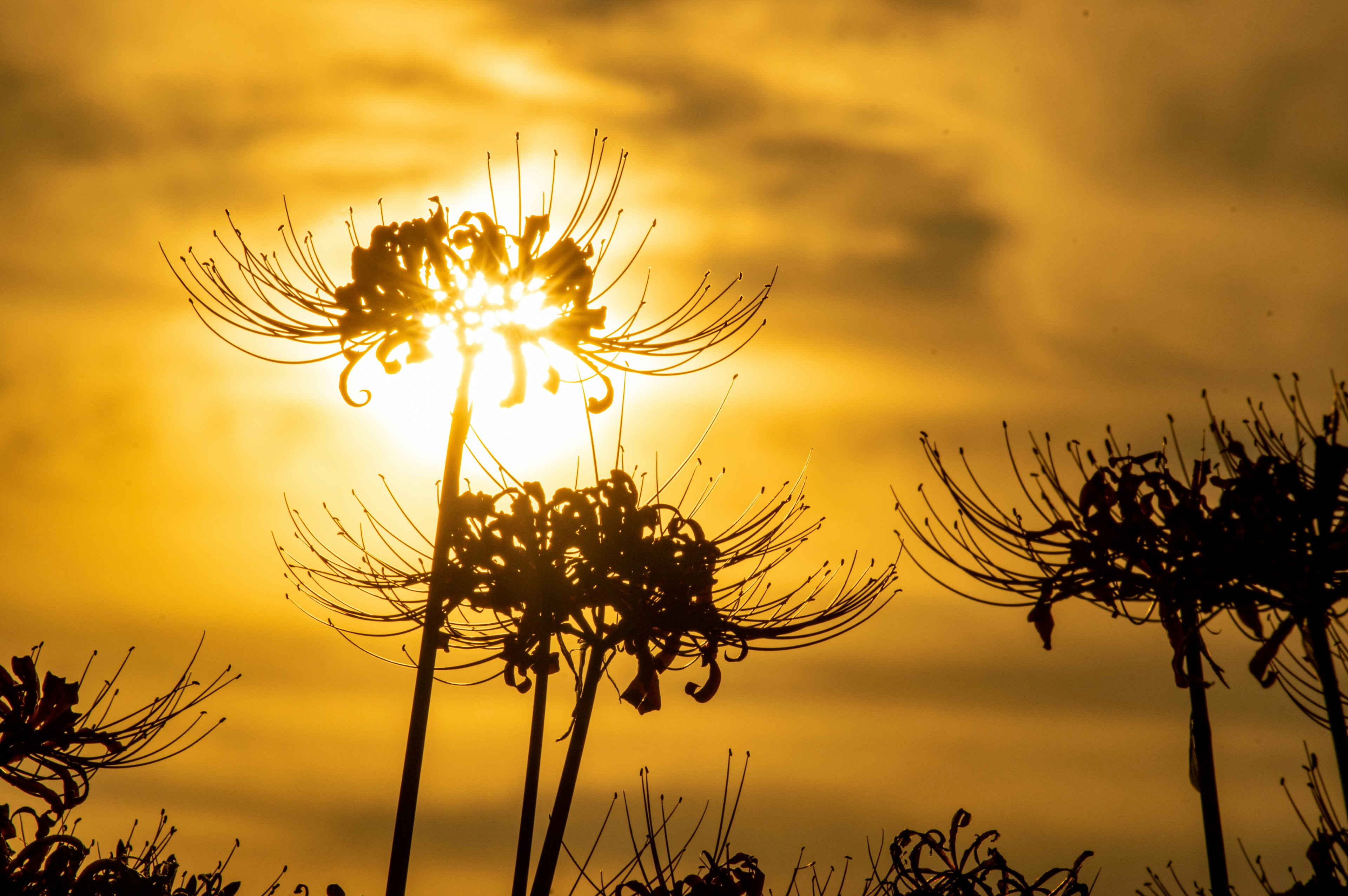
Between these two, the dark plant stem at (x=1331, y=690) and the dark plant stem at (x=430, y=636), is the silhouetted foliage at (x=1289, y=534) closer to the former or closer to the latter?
the dark plant stem at (x=1331, y=690)

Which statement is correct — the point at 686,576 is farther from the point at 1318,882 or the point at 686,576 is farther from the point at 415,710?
the point at 1318,882

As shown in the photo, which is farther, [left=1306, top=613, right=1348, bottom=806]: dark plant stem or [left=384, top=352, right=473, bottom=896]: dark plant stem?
[left=384, top=352, right=473, bottom=896]: dark plant stem

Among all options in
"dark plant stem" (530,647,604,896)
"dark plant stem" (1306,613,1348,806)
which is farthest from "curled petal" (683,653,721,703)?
"dark plant stem" (1306,613,1348,806)

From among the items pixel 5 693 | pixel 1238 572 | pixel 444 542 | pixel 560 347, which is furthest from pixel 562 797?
pixel 5 693

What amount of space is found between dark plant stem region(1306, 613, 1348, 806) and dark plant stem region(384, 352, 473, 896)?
22.5 feet

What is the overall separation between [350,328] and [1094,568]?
6.98 meters

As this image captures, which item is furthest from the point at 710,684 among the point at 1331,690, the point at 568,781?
the point at 1331,690

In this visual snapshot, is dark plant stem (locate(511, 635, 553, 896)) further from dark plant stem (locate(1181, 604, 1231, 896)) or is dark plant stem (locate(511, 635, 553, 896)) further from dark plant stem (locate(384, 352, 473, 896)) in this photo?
dark plant stem (locate(1181, 604, 1231, 896))

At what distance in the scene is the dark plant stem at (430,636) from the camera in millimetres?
10688

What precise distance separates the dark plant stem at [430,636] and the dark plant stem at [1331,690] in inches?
269

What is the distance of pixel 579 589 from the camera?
35.9 feet

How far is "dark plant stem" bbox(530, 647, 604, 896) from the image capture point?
10414 mm

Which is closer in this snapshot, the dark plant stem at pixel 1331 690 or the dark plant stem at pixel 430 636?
the dark plant stem at pixel 1331 690

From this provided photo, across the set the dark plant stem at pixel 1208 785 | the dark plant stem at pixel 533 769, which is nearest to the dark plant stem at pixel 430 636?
the dark plant stem at pixel 533 769
